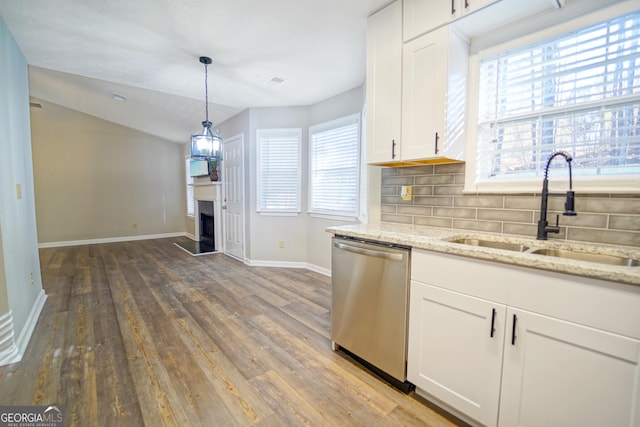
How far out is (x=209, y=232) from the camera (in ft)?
19.9

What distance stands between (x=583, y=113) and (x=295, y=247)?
3.58 meters

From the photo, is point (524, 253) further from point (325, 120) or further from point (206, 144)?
point (325, 120)

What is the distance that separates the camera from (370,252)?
5.59 ft

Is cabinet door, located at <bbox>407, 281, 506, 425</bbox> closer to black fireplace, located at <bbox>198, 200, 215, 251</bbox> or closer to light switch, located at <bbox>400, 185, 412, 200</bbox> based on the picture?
light switch, located at <bbox>400, 185, 412, 200</bbox>

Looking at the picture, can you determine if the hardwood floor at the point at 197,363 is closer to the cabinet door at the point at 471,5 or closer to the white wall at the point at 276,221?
the white wall at the point at 276,221

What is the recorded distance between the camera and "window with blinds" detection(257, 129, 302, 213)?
13.9ft

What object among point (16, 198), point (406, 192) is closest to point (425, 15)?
point (406, 192)

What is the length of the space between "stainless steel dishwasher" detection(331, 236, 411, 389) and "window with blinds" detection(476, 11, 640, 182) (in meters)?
0.89

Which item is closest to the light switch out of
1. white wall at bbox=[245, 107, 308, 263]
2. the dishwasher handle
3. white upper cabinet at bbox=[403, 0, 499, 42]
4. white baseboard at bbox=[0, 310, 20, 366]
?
the dishwasher handle

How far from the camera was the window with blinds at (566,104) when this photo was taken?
52.6 inches

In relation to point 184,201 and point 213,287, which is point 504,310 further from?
point 184,201

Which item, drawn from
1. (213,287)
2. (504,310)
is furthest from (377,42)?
(213,287)

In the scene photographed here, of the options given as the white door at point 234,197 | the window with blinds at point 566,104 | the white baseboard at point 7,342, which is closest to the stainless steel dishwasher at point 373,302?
the window with blinds at point 566,104

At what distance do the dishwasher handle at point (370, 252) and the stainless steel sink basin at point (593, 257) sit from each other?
68 cm
